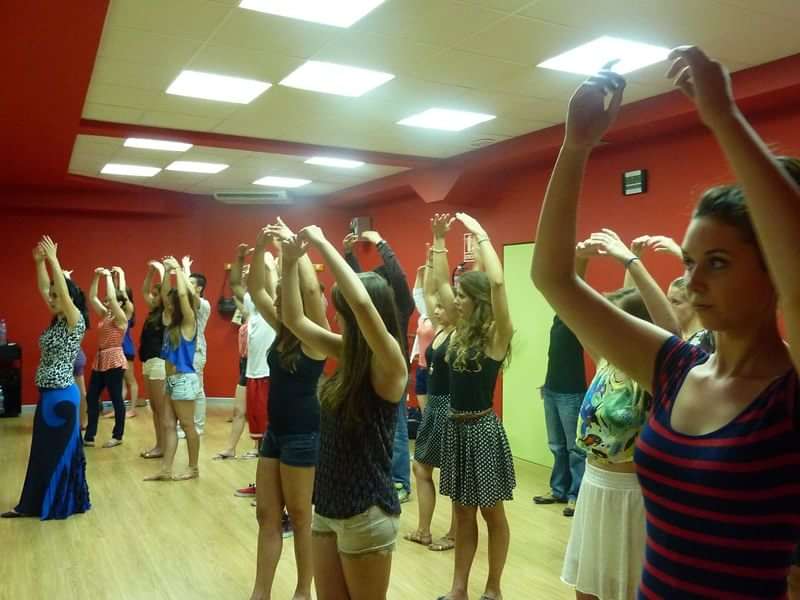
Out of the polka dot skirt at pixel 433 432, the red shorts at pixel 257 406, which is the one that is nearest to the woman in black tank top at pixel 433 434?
the polka dot skirt at pixel 433 432

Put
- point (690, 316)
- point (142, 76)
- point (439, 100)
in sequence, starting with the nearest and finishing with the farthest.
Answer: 1. point (690, 316)
2. point (142, 76)
3. point (439, 100)

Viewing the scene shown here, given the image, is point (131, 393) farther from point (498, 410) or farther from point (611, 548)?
point (611, 548)

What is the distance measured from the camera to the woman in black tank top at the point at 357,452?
2.13 metres

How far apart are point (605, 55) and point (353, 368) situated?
112 inches

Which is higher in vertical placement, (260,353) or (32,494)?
(260,353)

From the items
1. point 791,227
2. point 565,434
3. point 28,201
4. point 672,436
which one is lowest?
point 565,434

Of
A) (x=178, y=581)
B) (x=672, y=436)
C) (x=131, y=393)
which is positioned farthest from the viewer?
(x=131, y=393)

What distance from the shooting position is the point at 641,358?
1.18 m

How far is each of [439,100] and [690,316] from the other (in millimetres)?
2837

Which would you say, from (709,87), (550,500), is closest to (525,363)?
(550,500)

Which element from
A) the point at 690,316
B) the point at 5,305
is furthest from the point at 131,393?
the point at 690,316

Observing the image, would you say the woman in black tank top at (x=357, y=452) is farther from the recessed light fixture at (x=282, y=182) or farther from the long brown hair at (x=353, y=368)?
the recessed light fixture at (x=282, y=182)

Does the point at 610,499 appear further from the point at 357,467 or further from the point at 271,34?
the point at 271,34

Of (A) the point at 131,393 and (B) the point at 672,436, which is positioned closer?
(B) the point at 672,436
